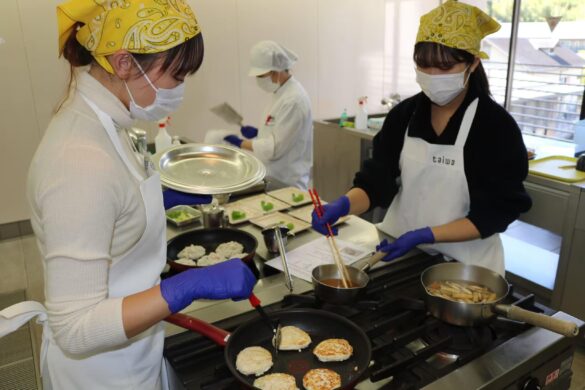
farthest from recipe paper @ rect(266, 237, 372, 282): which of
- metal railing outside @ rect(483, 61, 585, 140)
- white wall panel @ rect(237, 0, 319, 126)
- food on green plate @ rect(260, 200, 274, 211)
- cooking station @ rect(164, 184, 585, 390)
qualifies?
white wall panel @ rect(237, 0, 319, 126)

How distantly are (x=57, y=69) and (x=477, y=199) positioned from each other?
11.4 ft

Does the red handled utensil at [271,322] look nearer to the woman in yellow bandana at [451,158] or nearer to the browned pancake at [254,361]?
the browned pancake at [254,361]

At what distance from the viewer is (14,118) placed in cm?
361

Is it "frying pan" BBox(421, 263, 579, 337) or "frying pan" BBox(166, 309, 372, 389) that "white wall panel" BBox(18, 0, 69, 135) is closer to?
"frying pan" BBox(166, 309, 372, 389)

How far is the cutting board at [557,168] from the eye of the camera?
236 cm

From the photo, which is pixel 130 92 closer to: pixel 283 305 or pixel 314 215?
pixel 283 305

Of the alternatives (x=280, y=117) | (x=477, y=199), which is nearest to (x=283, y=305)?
(x=477, y=199)

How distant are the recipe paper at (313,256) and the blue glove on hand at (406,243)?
125 millimetres

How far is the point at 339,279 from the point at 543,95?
3.77 meters

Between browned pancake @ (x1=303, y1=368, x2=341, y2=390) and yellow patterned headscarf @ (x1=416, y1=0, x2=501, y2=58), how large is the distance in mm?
1048

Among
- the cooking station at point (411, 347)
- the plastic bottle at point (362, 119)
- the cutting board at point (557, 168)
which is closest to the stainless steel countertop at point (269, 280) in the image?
the cooking station at point (411, 347)

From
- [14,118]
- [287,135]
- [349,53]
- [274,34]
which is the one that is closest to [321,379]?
[287,135]

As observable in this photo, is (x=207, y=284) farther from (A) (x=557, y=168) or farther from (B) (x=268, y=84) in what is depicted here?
(A) (x=557, y=168)

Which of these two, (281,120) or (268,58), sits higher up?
(268,58)
